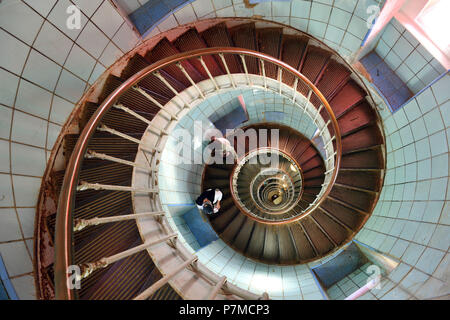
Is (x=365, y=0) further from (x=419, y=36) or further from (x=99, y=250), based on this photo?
(x=99, y=250)

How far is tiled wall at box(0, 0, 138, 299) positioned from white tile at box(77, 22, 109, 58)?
12 millimetres

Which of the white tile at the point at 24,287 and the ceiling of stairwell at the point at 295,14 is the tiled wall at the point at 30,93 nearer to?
the white tile at the point at 24,287

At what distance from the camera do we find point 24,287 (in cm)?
248

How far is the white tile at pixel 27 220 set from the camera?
8.00 ft

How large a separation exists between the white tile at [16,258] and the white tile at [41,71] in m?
1.87

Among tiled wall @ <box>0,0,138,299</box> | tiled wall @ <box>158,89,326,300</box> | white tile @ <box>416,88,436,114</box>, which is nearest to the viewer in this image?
tiled wall @ <box>0,0,138,299</box>

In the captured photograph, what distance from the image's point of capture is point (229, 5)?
12.4 ft

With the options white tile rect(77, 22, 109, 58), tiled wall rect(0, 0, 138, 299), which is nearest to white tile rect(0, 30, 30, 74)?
tiled wall rect(0, 0, 138, 299)

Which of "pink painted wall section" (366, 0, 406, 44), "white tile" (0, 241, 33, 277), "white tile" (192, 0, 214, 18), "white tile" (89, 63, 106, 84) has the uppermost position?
"white tile" (192, 0, 214, 18)

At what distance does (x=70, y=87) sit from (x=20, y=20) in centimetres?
79

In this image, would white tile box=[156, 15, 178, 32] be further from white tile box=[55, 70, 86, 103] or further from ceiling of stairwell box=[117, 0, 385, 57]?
white tile box=[55, 70, 86, 103]

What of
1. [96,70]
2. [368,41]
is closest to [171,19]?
[96,70]

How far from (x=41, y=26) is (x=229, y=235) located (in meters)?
5.94

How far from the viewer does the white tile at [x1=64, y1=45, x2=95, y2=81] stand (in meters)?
2.68
